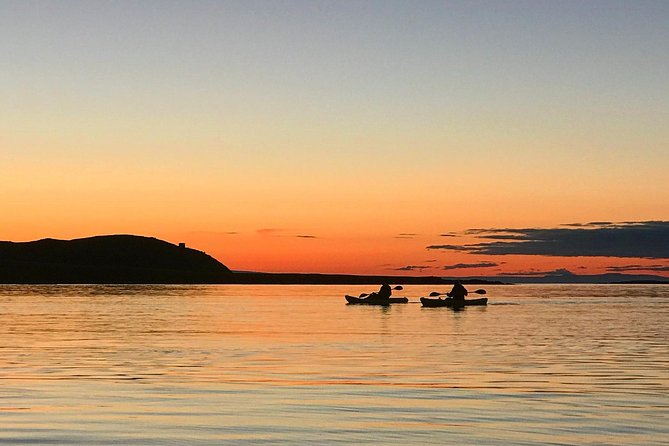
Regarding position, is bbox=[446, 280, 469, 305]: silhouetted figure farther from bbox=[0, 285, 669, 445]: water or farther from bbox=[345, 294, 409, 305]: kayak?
bbox=[0, 285, 669, 445]: water

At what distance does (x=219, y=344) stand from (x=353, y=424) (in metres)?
32.8

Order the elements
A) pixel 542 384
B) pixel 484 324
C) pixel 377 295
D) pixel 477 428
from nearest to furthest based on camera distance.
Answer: pixel 477 428
pixel 542 384
pixel 484 324
pixel 377 295

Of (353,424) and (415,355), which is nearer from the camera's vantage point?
(353,424)

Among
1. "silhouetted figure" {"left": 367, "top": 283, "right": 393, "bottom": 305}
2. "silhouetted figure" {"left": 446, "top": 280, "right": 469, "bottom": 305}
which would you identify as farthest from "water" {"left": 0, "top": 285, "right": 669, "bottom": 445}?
"silhouetted figure" {"left": 367, "top": 283, "right": 393, "bottom": 305}

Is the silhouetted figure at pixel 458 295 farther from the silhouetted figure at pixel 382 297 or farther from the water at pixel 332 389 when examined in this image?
the water at pixel 332 389

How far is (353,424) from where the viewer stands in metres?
25.5

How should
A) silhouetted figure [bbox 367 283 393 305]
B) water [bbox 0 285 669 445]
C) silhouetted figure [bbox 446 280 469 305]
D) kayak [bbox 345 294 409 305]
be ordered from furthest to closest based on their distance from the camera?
kayak [bbox 345 294 409 305] < silhouetted figure [bbox 367 283 393 305] < silhouetted figure [bbox 446 280 469 305] < water [bbox 0 285 669 445]

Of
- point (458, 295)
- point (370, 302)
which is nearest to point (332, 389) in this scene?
point (458, 295)

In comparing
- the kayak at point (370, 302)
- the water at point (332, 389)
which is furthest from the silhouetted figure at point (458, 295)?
the water at point (332, 389)

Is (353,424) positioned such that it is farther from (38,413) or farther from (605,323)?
(605,323)

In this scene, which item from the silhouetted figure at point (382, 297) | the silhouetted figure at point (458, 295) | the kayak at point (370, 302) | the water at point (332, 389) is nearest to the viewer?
the water at point (332, 389)

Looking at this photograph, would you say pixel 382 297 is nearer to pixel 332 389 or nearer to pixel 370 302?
pixel 370 302

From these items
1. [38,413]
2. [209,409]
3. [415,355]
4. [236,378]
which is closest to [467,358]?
[415,355]

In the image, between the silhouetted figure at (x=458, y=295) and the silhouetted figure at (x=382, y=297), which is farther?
the silhouetted figure at (x=382, y=297)
